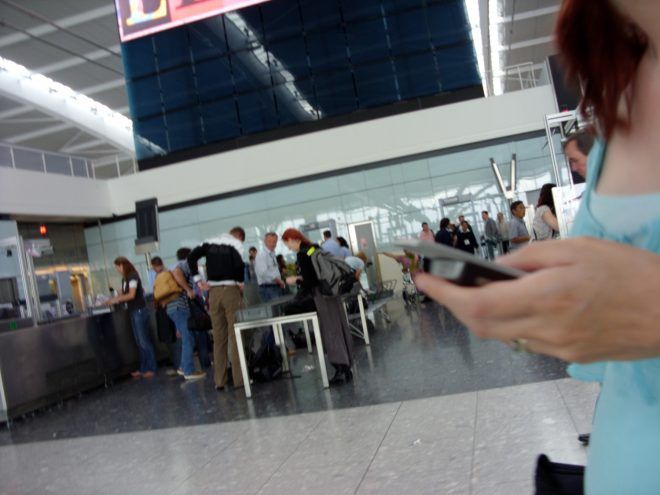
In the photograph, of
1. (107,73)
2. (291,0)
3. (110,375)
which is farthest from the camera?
(107,73)

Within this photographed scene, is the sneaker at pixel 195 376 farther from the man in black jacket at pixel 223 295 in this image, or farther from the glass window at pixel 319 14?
the glass window at pixel 319 14

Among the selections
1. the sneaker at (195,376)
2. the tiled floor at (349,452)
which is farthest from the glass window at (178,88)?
the tiled floor at (349,452)

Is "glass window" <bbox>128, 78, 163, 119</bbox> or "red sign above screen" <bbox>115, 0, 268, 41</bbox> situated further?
"glass window" <bbox>128, 78, 163, 119</bbox>

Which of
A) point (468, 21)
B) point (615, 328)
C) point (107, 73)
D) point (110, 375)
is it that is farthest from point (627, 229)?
point (107, 73)

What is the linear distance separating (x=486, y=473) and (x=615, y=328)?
10.1ft

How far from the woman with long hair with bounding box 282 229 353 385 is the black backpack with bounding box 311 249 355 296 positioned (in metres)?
0.06

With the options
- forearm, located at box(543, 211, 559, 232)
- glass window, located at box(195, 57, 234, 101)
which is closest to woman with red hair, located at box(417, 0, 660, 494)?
forearm, located at box(543, 211, 559, 232)

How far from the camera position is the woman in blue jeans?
967 centimetres

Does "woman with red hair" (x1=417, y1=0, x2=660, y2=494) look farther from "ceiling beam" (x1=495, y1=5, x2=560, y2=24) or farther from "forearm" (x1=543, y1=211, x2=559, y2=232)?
"ceiling beam" (x1=495, y1=5, x2=560, y2=24)

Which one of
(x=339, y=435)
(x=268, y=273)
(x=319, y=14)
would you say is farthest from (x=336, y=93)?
(x=339, y=435)

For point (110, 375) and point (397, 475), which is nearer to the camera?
point (397, 475)

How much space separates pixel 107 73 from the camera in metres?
24.8

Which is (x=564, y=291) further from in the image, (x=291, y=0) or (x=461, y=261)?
(x=291, y=0)

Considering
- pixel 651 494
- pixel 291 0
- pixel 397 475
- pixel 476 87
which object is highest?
pixel 291 0
